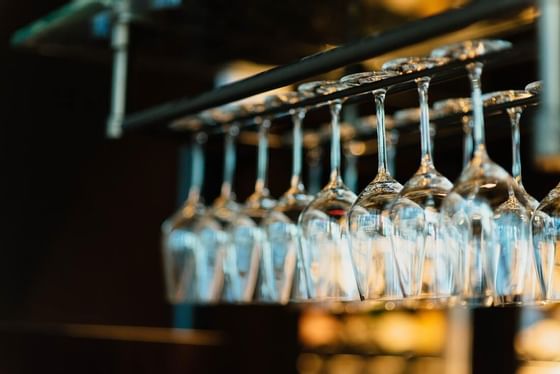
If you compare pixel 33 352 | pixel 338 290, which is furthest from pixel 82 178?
pixel 338 290

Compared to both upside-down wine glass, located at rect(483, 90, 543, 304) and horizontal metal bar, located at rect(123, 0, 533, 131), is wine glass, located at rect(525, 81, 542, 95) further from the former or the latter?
horizontal metal bar, located at rect(123, 0, 533, 131)

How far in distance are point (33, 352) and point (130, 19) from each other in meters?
1.08

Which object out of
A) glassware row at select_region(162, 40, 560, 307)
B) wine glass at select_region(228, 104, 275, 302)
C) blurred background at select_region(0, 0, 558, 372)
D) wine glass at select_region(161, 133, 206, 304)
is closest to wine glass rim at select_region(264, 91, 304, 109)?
glassware row at select_region(162, 40, 560, 307)

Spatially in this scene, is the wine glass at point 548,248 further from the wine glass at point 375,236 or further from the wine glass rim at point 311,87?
the wine glass rim at point 311,87

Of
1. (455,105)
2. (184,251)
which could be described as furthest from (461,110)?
(184,251)

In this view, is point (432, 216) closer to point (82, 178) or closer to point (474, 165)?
point (474, 165)

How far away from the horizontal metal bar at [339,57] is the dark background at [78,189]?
93 centimetres

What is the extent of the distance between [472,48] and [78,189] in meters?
1.80

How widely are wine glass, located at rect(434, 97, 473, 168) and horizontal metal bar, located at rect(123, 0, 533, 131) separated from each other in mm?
295

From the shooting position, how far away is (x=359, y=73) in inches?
50.0

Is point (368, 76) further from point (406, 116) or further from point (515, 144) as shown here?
point (406, 116)

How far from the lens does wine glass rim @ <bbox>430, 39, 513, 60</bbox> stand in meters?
1.13

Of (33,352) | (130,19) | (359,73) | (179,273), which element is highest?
(130,19)

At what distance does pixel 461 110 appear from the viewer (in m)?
1.50
